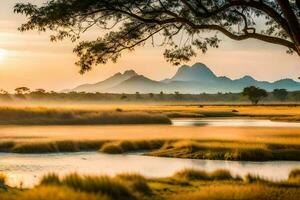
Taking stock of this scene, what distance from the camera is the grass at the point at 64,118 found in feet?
305

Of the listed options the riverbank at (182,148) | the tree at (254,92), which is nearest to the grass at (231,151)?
the riverbank at (182,148)

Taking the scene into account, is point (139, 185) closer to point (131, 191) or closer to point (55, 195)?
point (131, 191)

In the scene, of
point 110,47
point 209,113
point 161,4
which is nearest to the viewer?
point 161,4

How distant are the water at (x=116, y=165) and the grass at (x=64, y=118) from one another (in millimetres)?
48348

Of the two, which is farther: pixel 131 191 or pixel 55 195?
pixel 131 191

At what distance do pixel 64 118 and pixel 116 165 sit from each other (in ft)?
195

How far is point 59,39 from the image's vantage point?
23516 mm

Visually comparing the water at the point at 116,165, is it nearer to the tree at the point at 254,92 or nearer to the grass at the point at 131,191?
the grass at the point at 131,191

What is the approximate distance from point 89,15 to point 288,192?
30.8ft

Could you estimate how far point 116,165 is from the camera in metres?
38.2

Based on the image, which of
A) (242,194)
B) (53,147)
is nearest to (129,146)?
(53,147)

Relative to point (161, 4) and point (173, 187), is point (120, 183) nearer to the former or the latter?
point (173, 187)

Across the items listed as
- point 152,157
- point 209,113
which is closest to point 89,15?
point 152,157

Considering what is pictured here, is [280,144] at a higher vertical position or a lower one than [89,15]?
lower
